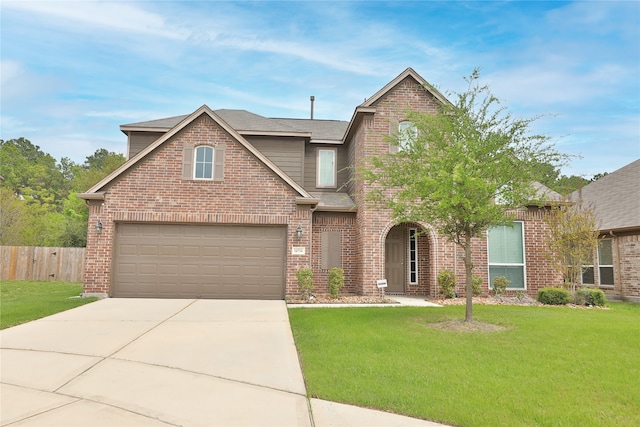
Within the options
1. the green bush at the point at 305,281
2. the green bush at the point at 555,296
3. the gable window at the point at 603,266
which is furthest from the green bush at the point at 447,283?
the gable window at the point at 603,266

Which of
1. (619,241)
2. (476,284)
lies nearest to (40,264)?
(476,284)

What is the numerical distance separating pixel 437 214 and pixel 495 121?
2.26 metres

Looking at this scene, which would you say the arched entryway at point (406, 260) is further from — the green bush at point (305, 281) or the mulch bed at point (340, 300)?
the green bush at point (305, 281)

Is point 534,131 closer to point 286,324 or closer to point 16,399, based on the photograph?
point 286,324

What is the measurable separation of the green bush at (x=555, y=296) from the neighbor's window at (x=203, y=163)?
11.2 meters

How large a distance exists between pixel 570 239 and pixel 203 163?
40.2 feet

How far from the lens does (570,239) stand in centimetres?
1305

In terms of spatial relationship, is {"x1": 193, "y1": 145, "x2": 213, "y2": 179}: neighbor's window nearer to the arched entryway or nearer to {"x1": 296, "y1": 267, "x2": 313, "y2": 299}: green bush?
{"x1": 296, "y1": 267, "x2": 313, "y2": 299}: green bush

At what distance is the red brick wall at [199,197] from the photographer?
476 inches

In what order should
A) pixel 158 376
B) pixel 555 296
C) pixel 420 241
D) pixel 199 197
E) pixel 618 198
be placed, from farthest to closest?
pixel 618 198, pixel 420 241, pixel 199 197, pixel 555 296, pixel 158 376

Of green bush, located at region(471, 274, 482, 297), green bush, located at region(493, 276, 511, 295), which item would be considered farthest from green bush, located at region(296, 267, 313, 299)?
green bush, located at region(493, 276, 511, 295)

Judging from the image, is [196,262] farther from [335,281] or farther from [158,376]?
[158,376]

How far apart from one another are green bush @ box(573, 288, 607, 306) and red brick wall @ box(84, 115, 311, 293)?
27.7 ft

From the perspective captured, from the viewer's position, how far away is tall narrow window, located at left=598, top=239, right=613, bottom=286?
50.2 ft
